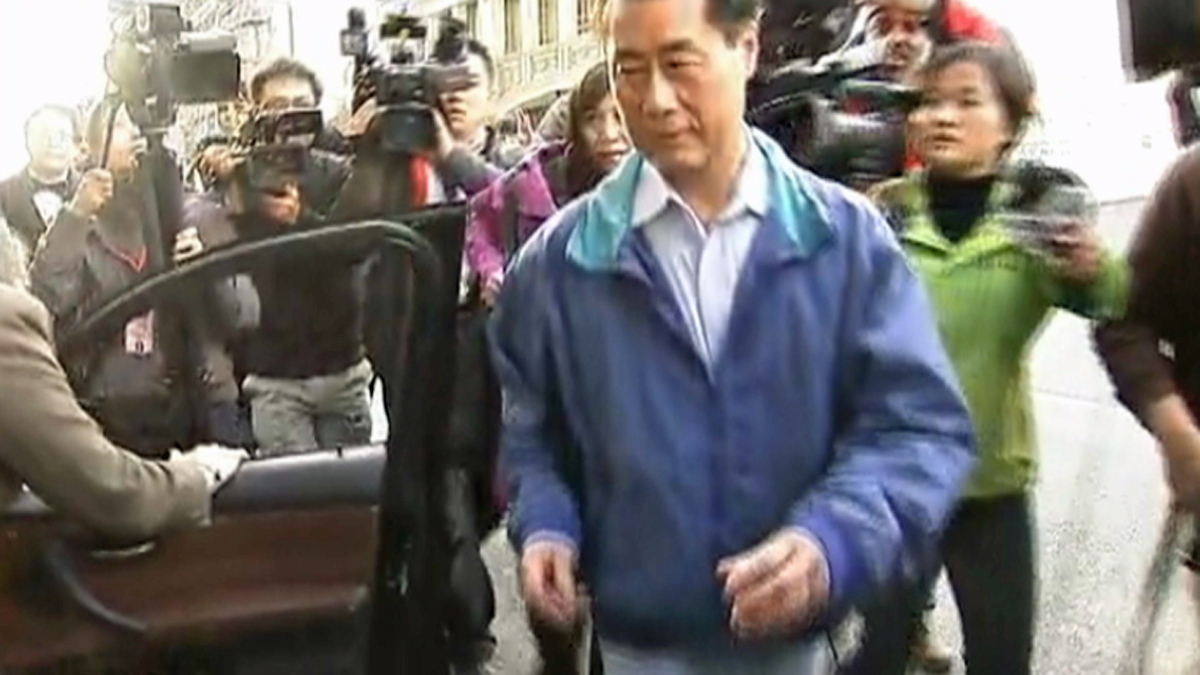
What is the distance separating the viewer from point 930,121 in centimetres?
171

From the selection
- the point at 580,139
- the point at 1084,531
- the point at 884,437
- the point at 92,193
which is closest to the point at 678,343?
the point at 884,437

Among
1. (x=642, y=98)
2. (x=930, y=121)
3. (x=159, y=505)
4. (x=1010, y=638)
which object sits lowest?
(x=1010, y=638)

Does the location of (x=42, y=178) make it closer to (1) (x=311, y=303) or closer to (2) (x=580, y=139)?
(1) (x=311, y=303)

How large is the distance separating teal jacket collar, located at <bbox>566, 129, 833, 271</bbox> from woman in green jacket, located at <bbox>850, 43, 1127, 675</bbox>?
58cm

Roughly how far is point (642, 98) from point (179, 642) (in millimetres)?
1036

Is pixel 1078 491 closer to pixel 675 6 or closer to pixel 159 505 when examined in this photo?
pixel 159 505

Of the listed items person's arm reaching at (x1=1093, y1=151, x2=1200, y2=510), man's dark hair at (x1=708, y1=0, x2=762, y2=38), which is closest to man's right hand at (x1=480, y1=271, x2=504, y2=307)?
person's arm reaching at (x1=1093, y1=151, x2=1200, y2=510)

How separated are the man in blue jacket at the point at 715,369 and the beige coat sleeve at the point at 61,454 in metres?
0.70

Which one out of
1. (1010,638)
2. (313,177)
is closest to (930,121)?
(1010,638)

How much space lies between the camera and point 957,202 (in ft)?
5.65

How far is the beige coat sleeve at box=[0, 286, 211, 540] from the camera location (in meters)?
1.62

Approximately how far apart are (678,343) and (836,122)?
79 centimetres

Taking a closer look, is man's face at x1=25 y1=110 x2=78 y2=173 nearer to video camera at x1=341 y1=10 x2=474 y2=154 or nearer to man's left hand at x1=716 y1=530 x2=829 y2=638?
video camera at x1=341 y1=10 x2=474 y2=154

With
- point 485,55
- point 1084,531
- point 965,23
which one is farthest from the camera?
point 1084,531
